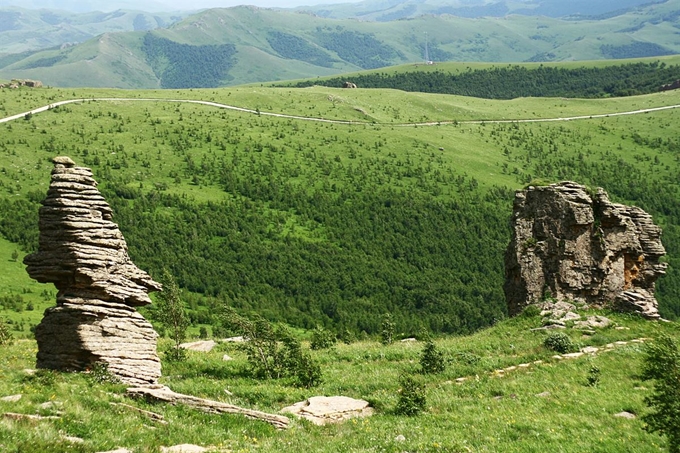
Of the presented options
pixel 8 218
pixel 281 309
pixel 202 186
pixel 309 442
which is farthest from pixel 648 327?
pixel 202 186

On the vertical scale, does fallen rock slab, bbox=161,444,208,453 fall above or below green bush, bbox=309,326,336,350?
above

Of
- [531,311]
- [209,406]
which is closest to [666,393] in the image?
[209,406]

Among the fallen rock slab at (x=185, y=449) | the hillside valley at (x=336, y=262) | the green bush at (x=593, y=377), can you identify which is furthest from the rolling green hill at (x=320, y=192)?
the fallen rock slab at (x=185, y=449)

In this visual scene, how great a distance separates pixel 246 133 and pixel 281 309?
274 ft

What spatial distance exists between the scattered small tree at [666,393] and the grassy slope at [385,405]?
1501 mm

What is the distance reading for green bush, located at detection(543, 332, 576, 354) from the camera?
32.7m

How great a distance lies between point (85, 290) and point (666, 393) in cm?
2223

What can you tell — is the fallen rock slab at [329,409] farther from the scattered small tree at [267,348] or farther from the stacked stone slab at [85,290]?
the stacked stone slab at [85,290]

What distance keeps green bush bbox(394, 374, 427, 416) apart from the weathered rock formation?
860 inches

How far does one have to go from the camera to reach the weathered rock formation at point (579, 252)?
41.8 metres

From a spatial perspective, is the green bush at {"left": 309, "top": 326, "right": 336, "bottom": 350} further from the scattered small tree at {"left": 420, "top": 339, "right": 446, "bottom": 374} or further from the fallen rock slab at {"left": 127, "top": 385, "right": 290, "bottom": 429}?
the fallen rock slab at {"left": 127, "top": 385, "right": 290, "bottom": 429}

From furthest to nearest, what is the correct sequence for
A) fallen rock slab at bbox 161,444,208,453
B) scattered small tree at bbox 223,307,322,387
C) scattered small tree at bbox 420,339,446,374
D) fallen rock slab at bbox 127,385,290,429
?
1. scattered small tree at bbox 420,339,446,374
2. scattered small tree at bbox 223,307,322,387
3. fallen rock slab at bbox 127,385,290,429
4. fallen rock slab at bbox 161,444,208,453

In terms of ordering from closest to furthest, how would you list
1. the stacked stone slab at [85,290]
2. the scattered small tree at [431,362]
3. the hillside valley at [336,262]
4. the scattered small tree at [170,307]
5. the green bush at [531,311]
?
the hillside valley at [336,262] → the stacked stone slab at [85,290] → the scattered small tree at [431,362] → the scattered small tree at [170,307] → the green bush at [531,311]

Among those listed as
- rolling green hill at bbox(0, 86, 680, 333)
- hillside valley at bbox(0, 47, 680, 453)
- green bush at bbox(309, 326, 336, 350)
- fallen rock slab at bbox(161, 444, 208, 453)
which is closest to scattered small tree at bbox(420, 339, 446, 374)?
hillside valley at bbox(0, 47, 680, 453)
